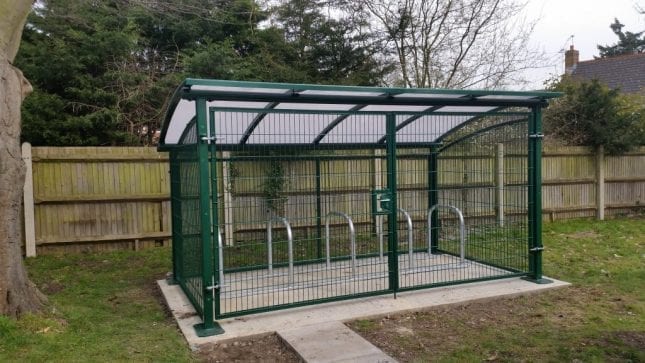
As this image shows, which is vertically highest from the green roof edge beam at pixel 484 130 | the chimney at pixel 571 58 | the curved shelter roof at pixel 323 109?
the chimney at pixel 571 58

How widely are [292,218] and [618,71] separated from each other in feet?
55.6

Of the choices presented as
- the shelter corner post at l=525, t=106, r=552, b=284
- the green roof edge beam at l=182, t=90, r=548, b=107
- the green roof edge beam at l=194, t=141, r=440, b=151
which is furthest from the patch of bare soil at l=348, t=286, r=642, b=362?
the green roof edge beam at l=194, t=141, r=440, b=151

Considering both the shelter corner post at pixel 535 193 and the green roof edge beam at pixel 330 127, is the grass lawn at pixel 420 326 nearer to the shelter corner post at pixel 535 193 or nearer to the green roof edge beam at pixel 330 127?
the shelter corner post at pixel 535 193

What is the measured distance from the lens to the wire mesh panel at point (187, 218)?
178 inches

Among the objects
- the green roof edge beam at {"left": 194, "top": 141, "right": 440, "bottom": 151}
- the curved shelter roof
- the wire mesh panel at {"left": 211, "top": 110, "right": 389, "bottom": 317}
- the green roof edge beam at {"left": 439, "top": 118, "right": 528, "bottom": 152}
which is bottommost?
the wire mesh panel at {"left": 211, "top": 110, "right": 389, "bottom": 317}

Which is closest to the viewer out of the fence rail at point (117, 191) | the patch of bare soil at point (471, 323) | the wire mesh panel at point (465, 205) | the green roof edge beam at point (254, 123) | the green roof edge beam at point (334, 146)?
the patch of bare soil at point (471, 323)

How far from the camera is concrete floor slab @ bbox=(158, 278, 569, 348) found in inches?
173

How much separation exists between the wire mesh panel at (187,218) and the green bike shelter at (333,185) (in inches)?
0.8

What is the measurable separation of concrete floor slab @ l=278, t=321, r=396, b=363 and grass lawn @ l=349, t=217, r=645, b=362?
168 mm

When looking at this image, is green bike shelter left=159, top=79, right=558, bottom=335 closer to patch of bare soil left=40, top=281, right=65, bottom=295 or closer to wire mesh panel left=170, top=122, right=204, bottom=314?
wire mesh panel left=170, top=122, right=204, bottom=314

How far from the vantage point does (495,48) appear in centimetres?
1150

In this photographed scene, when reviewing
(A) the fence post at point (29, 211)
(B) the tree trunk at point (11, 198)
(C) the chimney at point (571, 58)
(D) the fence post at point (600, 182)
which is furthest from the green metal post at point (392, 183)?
(C) the chimney at point (571, 58)

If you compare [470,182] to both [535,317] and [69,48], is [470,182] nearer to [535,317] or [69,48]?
[535,317]

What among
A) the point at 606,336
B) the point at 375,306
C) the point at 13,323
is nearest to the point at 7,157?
the point at 13,323
